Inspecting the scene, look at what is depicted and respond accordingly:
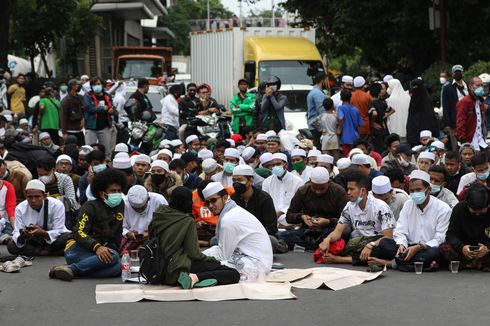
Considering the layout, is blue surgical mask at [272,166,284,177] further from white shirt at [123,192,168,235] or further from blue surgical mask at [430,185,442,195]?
blue surgical mask at [430,185,442,195]

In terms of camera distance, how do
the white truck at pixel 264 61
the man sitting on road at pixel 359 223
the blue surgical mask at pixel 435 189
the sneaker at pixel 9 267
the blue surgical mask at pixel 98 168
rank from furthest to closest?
the white truck at pixel 264 61, the blue surgical mask at pixel 98 168, the blue surgical mask at pixel 435 189, the man sitting on road at pixel 359 223, the sneaker at pixel 9 267

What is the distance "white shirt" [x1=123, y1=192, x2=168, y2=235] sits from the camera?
14469 millimetres

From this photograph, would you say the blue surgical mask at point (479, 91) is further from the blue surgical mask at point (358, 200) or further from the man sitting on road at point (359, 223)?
the blue surgical mask at point (358, 200)

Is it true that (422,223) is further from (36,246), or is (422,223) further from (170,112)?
(170,112)

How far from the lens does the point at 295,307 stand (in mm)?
10898

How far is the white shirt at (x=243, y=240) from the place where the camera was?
1228 cm

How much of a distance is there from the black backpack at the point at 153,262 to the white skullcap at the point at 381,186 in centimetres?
344

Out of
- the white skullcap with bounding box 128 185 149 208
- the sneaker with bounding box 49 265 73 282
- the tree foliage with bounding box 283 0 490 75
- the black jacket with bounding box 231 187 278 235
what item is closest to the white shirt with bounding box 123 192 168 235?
the white skullcap with bounding box 128 185 149 208

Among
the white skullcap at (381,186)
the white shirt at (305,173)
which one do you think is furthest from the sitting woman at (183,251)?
the white shirt at (305,173)

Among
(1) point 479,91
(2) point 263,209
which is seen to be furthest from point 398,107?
(2) point 263,209

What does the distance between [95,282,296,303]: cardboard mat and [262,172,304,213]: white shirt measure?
4825 millimetres

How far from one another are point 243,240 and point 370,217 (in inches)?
88.7

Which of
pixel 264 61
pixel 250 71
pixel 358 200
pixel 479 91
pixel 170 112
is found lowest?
pixel 358 200

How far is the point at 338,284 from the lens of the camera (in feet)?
39.7
